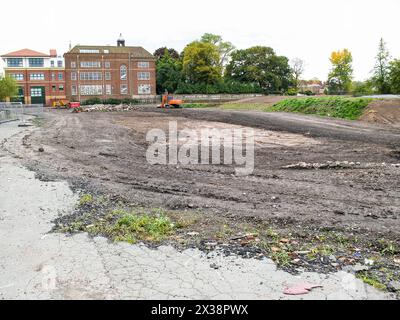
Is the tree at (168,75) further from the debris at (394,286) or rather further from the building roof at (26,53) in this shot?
the debris at (394,286)

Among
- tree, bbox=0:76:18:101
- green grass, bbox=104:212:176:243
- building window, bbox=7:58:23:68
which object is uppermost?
building window, bbox=7:58:23:68

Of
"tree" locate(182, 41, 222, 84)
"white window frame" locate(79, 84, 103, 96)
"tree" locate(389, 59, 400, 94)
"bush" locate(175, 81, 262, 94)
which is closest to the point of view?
"tree" locate(389, 59, 400, 94)

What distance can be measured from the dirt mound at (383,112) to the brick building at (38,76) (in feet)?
236

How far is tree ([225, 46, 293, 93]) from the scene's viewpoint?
88812mm

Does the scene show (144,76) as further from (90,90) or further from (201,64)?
(201,64)

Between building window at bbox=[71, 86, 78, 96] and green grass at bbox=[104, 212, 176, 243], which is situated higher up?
building window at bbox=[71, 86, 78, 96]

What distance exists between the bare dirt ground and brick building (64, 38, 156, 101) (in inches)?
2767

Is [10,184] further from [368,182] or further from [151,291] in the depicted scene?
[368,182]

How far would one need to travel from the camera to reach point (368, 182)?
10234 millimetres

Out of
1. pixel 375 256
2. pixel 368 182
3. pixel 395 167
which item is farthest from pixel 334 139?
pixel 375 256

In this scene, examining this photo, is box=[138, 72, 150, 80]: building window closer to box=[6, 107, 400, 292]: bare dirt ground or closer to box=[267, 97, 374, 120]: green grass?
box=[267, 97, 374, 120]: green grass

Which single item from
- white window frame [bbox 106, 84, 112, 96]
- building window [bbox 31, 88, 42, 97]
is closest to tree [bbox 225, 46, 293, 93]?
white window frame [bbox 106, 84, 112, 96]

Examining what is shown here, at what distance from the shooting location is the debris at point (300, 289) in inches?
177

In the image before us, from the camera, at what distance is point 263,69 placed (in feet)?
296
